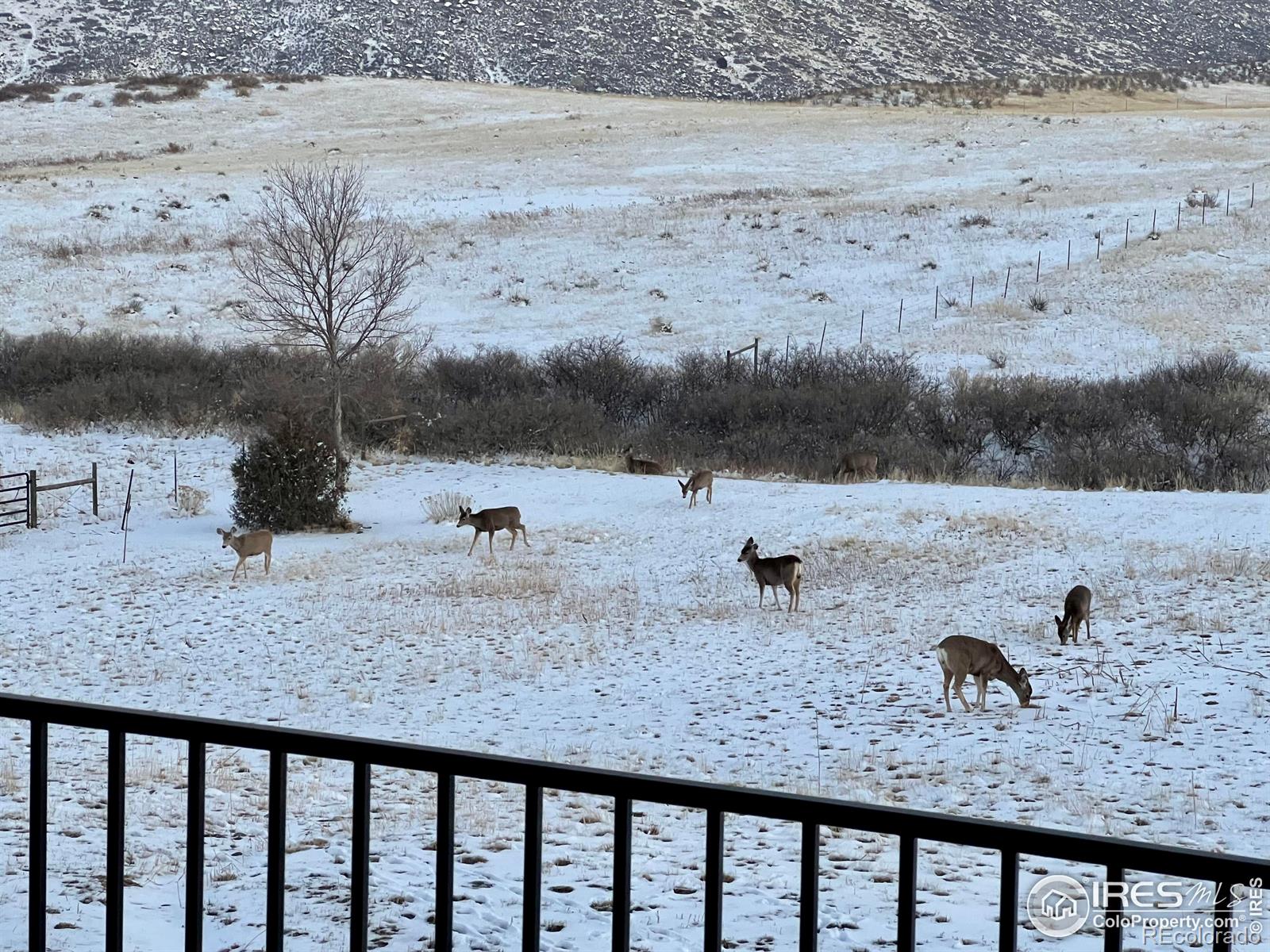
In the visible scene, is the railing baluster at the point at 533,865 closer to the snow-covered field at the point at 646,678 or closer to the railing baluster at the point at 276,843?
the railing baluster at the point at 276,843

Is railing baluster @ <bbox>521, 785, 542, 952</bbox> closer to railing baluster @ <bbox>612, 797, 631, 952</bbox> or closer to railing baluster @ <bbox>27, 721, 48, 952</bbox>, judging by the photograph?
railing baluster @ <bbox>612, 797, 631, 952</bbox>

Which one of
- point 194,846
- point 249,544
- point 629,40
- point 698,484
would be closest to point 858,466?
point 698,484

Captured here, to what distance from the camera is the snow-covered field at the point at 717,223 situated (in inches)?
1490

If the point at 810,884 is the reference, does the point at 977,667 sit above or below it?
below

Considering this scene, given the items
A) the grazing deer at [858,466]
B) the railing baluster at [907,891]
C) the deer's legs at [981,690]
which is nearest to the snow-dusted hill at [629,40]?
the grazing deer at [858,466]

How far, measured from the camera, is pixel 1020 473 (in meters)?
27.9

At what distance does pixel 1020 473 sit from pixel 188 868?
86.8 feet

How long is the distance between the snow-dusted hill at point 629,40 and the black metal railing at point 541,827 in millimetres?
92720

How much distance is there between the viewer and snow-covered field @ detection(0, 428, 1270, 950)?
6938 mm

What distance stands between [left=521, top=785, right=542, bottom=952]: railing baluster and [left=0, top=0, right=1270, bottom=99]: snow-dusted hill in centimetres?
9295

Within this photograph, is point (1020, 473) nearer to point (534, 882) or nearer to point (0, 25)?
point (534, 882)

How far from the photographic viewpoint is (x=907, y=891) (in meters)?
2.42

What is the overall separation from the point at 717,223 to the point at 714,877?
45.9 m

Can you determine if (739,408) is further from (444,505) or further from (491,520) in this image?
(491,520)
